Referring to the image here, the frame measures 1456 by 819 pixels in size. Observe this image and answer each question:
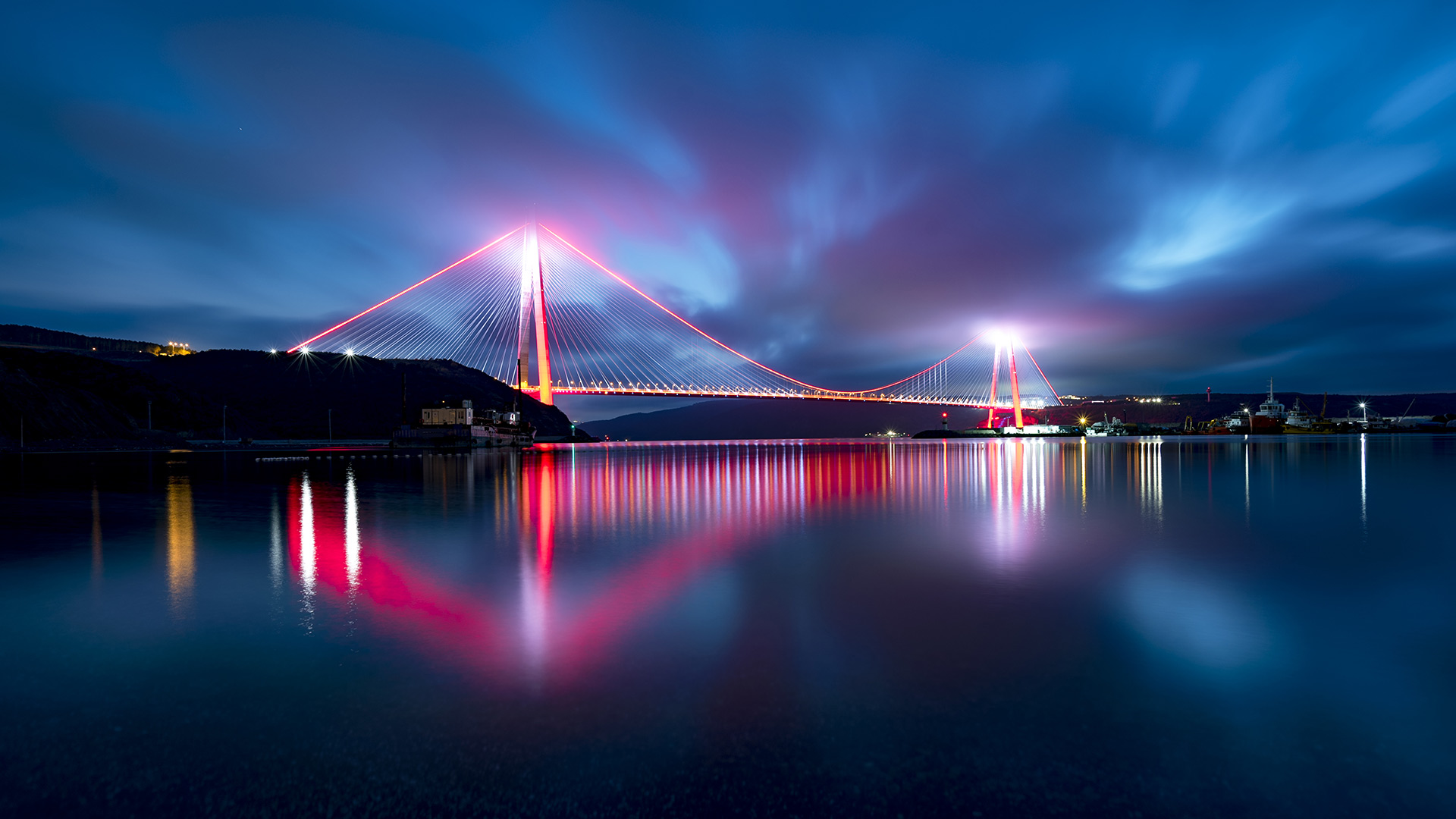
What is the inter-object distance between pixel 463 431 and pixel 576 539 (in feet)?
246

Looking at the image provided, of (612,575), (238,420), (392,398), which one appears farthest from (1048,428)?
(612,575)

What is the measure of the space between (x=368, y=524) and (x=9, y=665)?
8.21 meters

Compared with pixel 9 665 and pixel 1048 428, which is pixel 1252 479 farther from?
pixel 1048 428

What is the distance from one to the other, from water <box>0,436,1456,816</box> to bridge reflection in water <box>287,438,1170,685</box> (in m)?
0.09

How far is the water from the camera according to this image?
3451 mm

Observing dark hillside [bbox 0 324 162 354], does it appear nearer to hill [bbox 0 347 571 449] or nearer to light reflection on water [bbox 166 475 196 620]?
hill [bbox 0 347 571 449]

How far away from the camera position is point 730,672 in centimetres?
509

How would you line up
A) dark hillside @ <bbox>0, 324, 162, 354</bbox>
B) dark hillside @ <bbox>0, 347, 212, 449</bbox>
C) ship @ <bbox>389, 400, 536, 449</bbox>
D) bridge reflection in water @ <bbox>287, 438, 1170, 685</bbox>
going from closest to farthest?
bridge reflection in water @ <bbox>287, 438, 1170, 685</bbox> → dark hillside @ <bbox>0, 347, 212, 449</bbox> → ship @ <bbox>389, 400, 536, 449</bbox> → dark hillside @ <bbox>0, 324, 162, 354</bbox>

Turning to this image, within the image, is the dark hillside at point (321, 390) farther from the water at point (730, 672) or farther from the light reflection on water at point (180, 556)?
the water at point (730, 672)

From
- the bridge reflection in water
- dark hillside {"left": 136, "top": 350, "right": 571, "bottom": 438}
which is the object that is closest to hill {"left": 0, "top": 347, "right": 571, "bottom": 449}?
dark hillside {"left": 136, "top": 350, "right": 571, "bottom": 438}

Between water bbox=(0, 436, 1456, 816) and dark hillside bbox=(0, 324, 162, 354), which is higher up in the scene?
dark hillside bbox=(0, 324, 162, 354)

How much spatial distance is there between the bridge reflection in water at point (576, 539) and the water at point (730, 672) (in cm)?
9

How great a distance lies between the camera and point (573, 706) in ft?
14.5

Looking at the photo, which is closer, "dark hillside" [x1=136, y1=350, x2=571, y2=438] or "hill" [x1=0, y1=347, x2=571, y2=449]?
A: "hill" [x1=0, y1=347, x2=571, y2=449]
